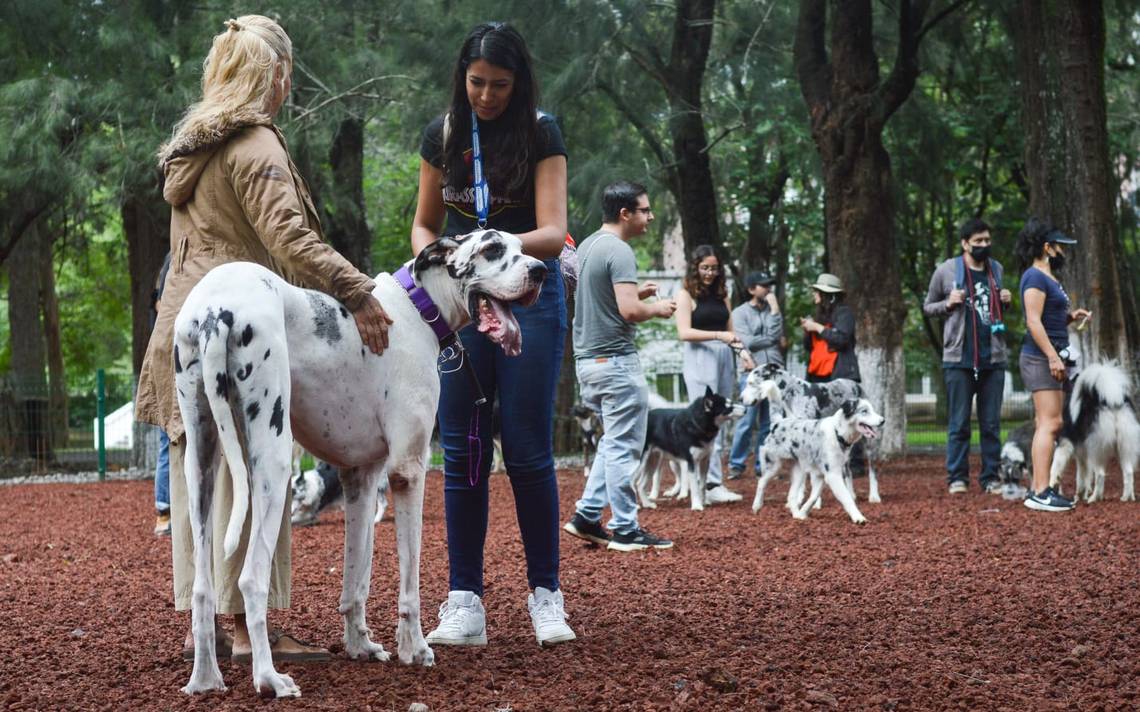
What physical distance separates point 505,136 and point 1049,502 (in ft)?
22.5

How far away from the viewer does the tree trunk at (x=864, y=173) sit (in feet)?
51.2

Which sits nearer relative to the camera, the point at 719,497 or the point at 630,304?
the point at 630,304

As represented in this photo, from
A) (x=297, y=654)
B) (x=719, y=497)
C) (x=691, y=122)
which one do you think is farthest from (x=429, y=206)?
(x=691, y=122)

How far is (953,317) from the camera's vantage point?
11.1 metres

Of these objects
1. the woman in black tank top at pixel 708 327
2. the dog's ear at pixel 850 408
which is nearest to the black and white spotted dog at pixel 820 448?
the dog's ear at pixel 850 408

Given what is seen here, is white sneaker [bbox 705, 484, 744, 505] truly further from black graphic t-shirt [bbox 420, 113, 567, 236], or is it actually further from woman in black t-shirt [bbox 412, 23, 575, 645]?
black graphic t-shirt [bbox 420, 113, 567, 236]

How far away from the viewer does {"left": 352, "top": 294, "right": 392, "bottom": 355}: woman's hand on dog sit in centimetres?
422

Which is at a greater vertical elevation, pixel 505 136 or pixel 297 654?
pixel 505 136

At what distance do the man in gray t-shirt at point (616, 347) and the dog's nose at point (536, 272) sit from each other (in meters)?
3.48

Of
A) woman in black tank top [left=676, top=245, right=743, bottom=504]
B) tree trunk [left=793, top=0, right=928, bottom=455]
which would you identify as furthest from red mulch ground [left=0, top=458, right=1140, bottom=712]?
tree trunk [left=793, top=0, right=928, bottom=455]

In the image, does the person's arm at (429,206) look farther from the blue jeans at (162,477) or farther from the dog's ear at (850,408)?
the dog's ear at (850,408)

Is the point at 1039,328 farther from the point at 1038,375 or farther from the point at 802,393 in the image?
the point at 802,393

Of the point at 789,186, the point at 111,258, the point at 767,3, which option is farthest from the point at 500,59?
the point at 789,186

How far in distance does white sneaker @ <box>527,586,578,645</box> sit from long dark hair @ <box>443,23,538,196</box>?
158 cm
